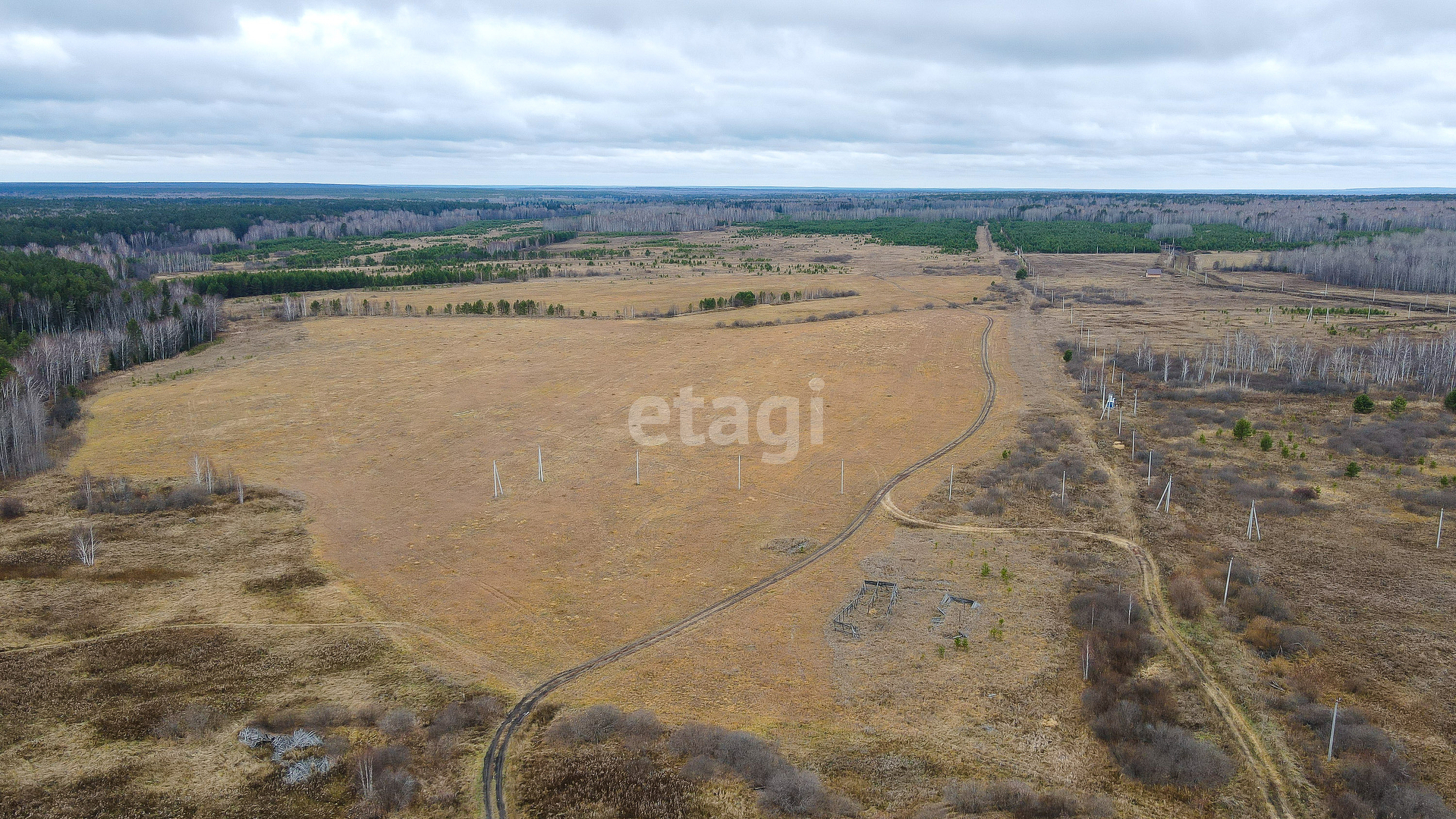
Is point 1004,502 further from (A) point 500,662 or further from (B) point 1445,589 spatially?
(A) point 500,662

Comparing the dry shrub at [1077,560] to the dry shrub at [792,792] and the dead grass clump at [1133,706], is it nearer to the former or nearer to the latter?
the dead grass clump at [1133,706]

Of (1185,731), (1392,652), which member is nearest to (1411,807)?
(1185,731)

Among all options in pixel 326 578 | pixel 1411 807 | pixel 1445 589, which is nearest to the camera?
pixel 1411 807

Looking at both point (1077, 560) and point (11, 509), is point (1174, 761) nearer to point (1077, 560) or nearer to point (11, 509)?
point (1077, 560)

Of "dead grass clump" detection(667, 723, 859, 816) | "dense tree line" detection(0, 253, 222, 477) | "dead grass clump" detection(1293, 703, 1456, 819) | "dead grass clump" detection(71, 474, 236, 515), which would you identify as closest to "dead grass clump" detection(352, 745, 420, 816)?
"dead grass clump" detection(667, 723, 859, 816)

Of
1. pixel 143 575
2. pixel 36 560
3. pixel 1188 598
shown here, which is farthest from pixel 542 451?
pixel 1188 598

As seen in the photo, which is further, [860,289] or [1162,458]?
[860,289]

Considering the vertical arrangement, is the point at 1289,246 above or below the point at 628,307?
above
